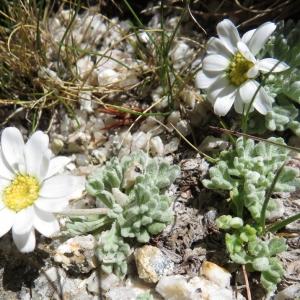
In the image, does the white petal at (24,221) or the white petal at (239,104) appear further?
the white petal at (239,104)

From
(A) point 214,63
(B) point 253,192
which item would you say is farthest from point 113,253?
(A) point 214,63

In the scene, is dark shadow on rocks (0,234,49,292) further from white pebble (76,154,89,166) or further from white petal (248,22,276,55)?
white petal (248,22,276,55)

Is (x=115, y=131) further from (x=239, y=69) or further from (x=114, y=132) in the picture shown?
(x=239, y=69)

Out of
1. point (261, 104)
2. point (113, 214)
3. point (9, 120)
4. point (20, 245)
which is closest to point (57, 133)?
point (9, 120)

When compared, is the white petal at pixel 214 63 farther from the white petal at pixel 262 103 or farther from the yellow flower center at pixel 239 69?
the white petal at pixel 262 103

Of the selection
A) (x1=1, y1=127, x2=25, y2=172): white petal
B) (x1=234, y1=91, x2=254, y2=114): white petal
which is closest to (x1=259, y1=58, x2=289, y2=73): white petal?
(x1=234, y1=91, x2=254, y2=114): white petal

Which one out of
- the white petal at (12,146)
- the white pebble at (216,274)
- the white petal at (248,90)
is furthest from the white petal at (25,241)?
the white petal at (248,90)

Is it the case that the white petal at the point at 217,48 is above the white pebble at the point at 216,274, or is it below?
above
